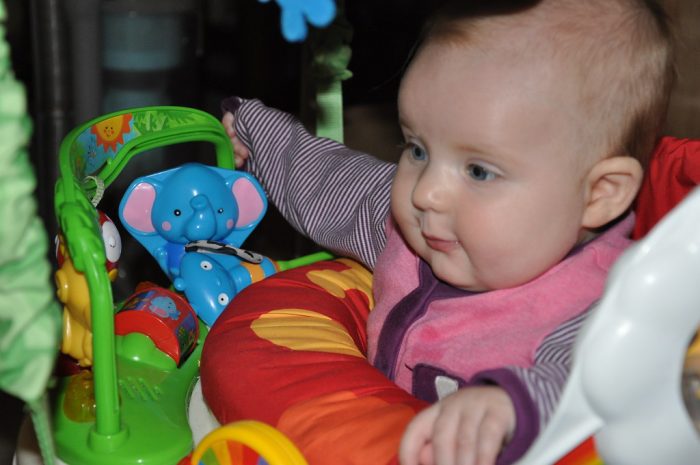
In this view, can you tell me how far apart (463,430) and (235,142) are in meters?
0.64

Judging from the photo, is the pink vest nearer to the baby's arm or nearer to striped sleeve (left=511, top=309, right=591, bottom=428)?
striped sleeve (left=511, top=309, right=591, bottom=428)

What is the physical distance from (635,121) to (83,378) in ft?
1.81

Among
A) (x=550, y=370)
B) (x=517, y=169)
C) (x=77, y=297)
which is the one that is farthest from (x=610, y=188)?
(x=77, y=297)

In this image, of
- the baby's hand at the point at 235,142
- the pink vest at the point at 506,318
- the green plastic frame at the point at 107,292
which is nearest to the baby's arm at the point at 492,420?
the pink vest at the point at 506,318

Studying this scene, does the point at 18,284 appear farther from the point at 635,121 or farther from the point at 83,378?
the point at 635,121

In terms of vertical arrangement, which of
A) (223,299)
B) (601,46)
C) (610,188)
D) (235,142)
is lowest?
(223,299)

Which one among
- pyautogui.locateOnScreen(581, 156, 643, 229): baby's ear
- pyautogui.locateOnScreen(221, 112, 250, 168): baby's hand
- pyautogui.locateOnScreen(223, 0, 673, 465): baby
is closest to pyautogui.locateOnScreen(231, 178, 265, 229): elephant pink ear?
pyautogui.locateOnScreen(221, 112, 250, 168): baby's hand

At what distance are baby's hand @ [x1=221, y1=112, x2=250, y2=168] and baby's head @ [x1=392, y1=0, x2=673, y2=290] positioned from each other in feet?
1.17

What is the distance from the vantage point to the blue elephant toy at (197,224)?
3.34 feet

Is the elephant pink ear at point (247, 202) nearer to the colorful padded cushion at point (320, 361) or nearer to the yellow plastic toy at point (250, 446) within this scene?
the colorful padded cushion at point (320, 361)

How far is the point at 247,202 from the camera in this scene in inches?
42.3

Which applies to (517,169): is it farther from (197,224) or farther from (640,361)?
(197,224)

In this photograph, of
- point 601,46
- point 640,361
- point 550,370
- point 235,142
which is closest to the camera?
point 640,361

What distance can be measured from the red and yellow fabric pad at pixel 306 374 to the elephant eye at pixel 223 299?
69mm
